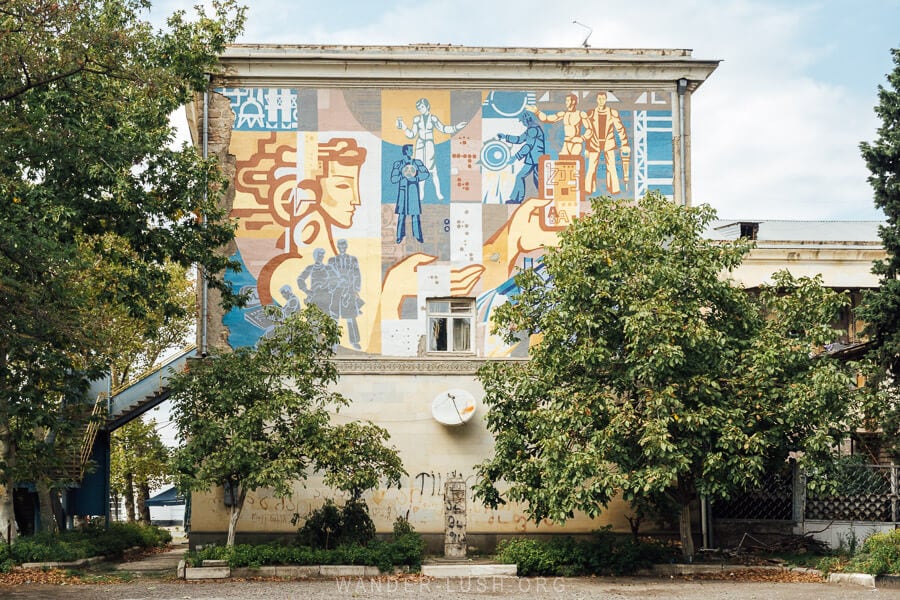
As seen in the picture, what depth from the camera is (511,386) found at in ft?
75.9

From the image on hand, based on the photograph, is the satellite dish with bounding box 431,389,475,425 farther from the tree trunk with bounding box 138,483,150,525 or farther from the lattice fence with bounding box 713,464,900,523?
the tree trunk with bounding box 138,483,150,525

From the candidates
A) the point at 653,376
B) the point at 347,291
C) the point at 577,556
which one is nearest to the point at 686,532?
the point at 577,556

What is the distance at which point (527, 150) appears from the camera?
2650 centimetres

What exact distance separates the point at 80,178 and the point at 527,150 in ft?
35.0

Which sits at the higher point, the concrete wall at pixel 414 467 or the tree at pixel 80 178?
the tree at pixel 80 178

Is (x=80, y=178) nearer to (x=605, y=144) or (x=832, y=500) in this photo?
(x=605, y=144)

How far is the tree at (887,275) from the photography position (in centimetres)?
2270

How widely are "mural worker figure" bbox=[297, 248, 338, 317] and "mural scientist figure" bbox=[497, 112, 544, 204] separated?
14.7ft

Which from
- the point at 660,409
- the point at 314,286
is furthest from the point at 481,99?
the point at 660,409

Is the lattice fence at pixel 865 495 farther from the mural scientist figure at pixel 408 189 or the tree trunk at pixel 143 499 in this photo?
the tree trunk at pixel 143 499

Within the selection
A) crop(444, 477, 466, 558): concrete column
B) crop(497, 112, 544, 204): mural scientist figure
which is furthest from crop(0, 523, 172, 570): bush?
crop(497, 112, 544, 204): mural scientist figure

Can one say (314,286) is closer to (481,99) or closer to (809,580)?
(481,99)

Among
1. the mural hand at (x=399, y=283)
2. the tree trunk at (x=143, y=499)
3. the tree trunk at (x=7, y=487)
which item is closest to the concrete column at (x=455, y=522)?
the mural hand at (x=399, y=283)

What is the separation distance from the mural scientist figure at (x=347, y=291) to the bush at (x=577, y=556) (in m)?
6.18
